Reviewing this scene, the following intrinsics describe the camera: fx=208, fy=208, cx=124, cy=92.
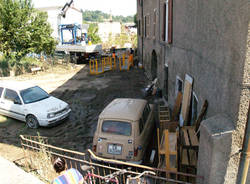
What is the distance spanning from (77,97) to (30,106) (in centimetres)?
450

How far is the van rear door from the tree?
1583 cm

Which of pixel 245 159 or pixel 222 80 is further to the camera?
pixel 222 80

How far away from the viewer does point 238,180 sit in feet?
10.3

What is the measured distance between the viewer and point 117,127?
224 inches

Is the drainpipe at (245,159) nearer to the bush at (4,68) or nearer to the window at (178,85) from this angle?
the window at (178,85)

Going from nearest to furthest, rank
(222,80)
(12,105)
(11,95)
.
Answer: (222,80), (12,105), (11,95)

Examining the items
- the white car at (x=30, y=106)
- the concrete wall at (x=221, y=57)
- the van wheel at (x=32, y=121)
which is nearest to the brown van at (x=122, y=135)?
the concrete wall at (x=221, y=57)

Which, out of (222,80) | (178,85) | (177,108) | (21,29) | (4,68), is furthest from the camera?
(4,68)

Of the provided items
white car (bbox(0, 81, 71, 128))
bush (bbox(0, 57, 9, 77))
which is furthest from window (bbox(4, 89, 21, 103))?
bush (bbox(0, 57, 9, 77))

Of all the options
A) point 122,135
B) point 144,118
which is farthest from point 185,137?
point 144,118

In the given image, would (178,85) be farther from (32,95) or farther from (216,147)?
(32,95)

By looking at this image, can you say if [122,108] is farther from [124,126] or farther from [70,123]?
[70,123]

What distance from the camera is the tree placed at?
17344mm

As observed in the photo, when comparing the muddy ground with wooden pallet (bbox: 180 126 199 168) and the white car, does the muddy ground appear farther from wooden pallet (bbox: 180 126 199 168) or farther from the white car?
wooden pallet (bbox: 180 126 199 168)
